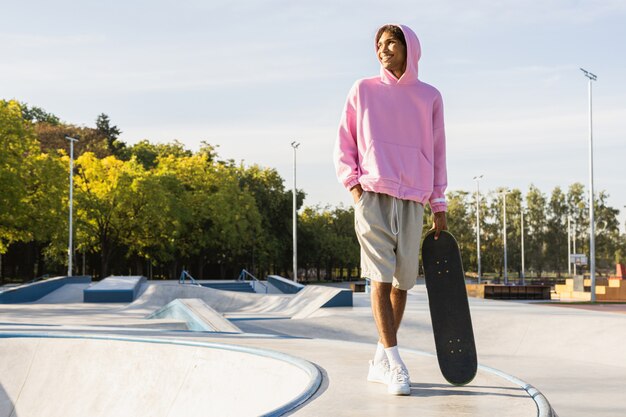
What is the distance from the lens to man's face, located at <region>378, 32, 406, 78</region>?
4.67m

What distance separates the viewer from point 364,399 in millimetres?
4062

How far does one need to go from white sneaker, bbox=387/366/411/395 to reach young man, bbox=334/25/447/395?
0.14ft

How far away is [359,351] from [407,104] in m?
2.78

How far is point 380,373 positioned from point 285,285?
27693 millimetres

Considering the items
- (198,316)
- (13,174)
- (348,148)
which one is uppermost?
(13,174)

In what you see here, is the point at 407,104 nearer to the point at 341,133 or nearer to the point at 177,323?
the point at 341,133

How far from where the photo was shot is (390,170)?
14.9ft

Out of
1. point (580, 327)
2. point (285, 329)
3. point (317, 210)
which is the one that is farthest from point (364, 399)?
point (317, 210)

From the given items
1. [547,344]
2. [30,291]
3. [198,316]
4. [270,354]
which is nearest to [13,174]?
[30,291]

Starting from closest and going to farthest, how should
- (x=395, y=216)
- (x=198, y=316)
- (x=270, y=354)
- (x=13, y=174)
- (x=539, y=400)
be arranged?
(x=539, y=400)
(x=395, y=216)
(x=270, y=354)
(x=198, y=316)
(x=13, y=174)

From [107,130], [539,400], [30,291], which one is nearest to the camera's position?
[539,400]

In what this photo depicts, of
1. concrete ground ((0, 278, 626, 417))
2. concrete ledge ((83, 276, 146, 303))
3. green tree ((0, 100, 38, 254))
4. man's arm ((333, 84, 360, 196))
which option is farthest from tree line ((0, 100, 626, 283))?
man's arm ((333, 84, 360, 196))

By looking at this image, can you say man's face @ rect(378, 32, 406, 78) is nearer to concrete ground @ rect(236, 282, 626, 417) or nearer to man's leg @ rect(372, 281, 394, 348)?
man's leg @ rect(372, 281, 394, 348)

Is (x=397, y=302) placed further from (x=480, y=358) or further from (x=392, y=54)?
(x=480, y=358)
